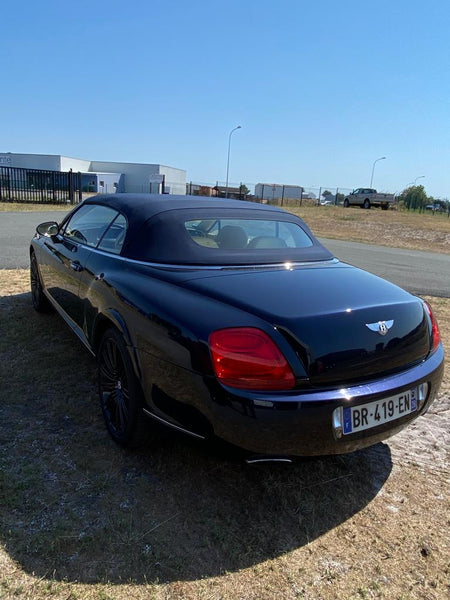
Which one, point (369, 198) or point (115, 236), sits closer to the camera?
point (115, 236)

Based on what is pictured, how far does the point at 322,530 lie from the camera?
7.10 ft

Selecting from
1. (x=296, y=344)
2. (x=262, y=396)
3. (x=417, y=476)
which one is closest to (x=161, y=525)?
(x=262, y=396)

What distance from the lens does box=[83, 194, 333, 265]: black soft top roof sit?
2764 mm

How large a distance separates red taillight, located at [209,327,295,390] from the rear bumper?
43mm

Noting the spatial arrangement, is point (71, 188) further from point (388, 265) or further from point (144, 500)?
point (144, 500)

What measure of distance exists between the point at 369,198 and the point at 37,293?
127 feet

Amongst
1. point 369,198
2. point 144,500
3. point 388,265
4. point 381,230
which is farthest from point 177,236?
point 369,198

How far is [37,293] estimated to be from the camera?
5086 millimetres

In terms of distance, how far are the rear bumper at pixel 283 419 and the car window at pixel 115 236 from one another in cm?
148

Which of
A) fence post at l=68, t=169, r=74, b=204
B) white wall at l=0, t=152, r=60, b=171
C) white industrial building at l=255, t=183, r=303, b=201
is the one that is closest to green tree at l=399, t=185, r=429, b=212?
white industrial building at l=255, t=183, r=303, b=201

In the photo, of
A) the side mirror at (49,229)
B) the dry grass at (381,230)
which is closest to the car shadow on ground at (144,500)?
the side mirror at (49,229)

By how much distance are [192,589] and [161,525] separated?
1.22ft

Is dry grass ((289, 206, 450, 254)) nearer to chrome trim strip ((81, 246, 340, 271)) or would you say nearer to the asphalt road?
the asphalt road

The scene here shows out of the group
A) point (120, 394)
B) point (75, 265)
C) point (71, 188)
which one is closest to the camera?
point (120, 394)
